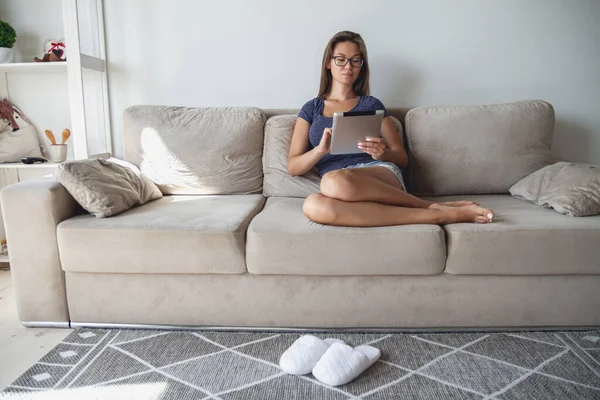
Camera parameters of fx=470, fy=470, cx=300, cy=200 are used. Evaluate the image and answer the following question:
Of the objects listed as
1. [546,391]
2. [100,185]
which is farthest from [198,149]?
[546,391]

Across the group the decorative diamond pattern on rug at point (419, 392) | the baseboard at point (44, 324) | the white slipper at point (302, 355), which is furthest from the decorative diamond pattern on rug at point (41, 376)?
the decorative diamond pattern on rug at point (419, 392)

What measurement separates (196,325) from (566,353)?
4.26ft

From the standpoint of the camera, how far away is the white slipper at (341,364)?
140cm

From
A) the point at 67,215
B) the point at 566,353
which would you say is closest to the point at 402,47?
the point at 566,353

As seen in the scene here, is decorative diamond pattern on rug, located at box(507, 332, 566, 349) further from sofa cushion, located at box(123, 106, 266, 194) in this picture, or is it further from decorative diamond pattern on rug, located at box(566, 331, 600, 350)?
sofa cushion, located at box(123, 106, 266, 194)

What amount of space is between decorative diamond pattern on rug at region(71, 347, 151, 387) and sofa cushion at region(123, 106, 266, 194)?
935 mm

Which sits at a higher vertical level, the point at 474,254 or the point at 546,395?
the point at 474,254

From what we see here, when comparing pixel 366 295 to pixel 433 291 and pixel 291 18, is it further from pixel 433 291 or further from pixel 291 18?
pixel 291 18

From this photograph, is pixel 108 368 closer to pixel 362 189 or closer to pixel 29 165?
pixel 362 189

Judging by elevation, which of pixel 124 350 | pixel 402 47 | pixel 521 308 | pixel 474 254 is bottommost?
pixel 124 350

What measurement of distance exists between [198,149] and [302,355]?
1.22 m

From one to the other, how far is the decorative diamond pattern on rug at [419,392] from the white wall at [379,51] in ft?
5.43

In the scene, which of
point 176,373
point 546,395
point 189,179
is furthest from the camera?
point 189,179

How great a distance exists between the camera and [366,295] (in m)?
1.69
